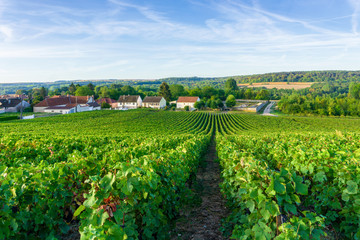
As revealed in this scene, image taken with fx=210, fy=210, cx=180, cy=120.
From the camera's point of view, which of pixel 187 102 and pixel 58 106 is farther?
pixel 187 102

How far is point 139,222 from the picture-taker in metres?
3.81

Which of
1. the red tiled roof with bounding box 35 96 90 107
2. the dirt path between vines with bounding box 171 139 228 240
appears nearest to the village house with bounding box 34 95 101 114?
the red tiled roof with bounding box 35 96 90 107

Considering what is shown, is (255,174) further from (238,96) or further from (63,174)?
(238,96)

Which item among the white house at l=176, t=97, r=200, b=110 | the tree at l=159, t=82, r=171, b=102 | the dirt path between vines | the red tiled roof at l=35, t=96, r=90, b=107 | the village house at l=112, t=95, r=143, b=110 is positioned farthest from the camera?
the tree at l=159, t=82, r=171, b=102

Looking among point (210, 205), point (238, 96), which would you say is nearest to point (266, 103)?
point (238, 96)

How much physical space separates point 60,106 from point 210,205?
79720 mm

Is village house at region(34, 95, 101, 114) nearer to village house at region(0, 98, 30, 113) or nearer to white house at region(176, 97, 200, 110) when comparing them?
village house at region(0, 98, 30, 113)

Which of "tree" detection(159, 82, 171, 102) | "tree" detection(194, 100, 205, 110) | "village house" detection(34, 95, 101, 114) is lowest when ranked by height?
"tree" detection(194, 100, 205, 110)

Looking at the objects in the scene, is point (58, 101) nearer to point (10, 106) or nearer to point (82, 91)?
point (10, 106)

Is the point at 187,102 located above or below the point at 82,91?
below

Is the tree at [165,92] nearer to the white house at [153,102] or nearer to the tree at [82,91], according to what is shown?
the white house at [153,102]

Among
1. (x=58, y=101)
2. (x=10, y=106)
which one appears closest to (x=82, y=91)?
(x=58, y=101)

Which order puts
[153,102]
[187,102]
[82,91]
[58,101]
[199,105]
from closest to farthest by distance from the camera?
1. [58,101]
2. [153,102]
3. [199,105]
4. [187,102]
5. [82,91]

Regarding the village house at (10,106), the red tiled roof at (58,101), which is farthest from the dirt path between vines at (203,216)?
the village house at (10,106)
